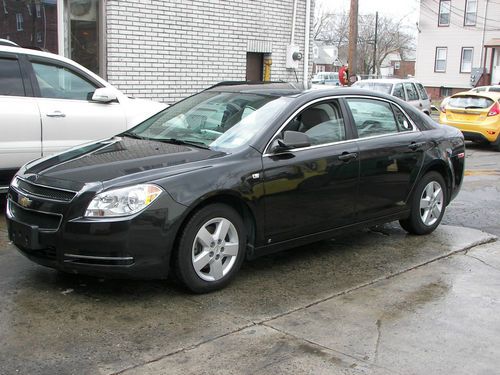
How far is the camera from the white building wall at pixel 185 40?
35.2 feet

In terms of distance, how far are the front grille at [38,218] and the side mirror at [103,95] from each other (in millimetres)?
2722

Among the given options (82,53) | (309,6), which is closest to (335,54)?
(309,6)

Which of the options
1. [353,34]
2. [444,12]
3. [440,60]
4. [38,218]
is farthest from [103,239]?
[444,12]

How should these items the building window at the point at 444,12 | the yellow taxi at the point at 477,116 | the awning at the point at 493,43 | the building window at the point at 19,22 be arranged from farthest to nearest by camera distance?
1. the building window at the point at 444,12
2. the awning at the point at 493,43
3. the yellow taxi at the point at 477,116
4. the building window at the point at 19,22

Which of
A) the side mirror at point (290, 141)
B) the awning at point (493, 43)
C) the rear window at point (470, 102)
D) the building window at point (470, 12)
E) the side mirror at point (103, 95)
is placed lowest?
the side mirror at point (290, 141)

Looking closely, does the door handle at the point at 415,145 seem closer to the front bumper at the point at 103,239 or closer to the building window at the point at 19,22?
Answer: the front bumper at the point at 103,239

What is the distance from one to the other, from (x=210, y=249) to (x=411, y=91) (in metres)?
13.6

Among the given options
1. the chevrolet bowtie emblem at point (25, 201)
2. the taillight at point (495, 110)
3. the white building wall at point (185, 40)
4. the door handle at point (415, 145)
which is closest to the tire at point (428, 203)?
the door handle at point (415, 145)

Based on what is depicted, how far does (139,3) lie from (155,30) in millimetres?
548

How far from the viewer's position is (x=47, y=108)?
6.63m

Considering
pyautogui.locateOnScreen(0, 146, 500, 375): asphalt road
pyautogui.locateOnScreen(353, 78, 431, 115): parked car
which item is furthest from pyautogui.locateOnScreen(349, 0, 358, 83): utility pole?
pyautogui.locateOnScreen(0, 146, 500, 375): asphalt road

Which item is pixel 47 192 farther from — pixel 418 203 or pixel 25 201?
pixel 418 203

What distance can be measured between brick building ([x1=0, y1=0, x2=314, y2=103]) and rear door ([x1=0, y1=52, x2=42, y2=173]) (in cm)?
369

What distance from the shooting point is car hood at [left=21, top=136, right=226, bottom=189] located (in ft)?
13.9
